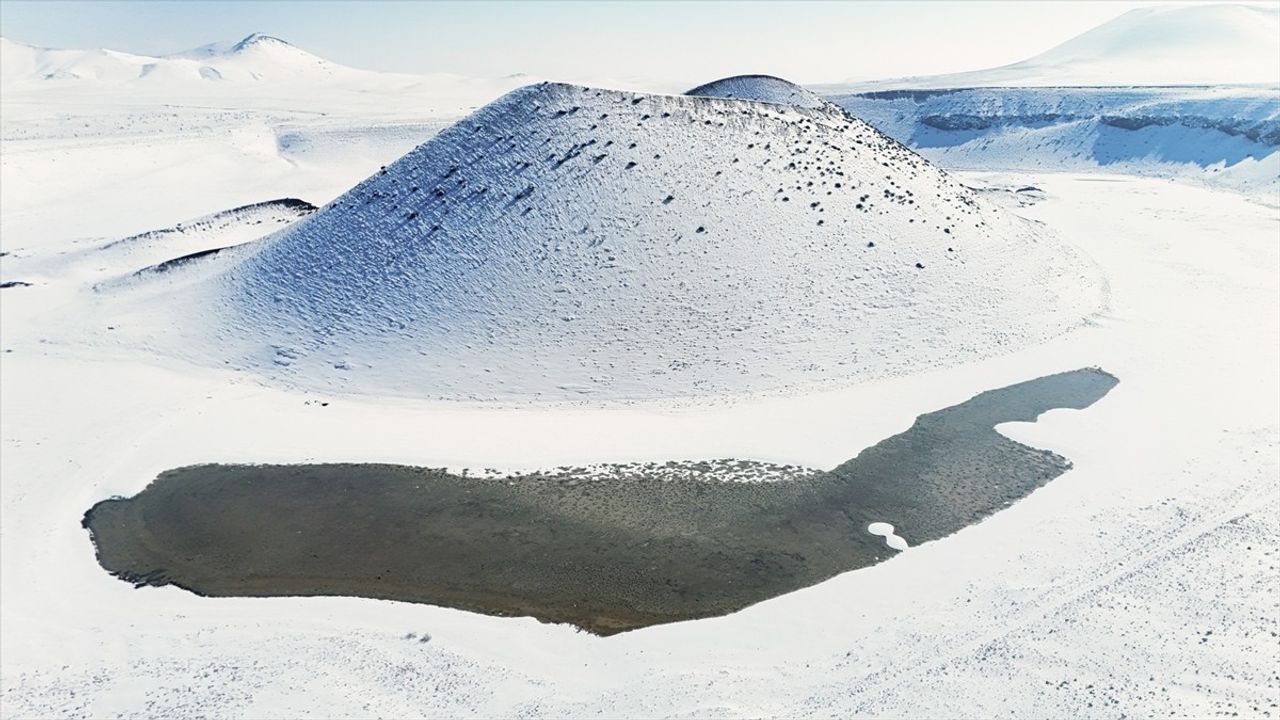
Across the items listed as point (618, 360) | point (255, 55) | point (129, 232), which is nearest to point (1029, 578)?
point (618, 360)

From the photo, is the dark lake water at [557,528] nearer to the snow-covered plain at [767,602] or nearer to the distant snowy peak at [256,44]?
the snow-covered plain at [767,602]

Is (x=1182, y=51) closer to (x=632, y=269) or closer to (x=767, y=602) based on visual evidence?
(x=632, y=269)

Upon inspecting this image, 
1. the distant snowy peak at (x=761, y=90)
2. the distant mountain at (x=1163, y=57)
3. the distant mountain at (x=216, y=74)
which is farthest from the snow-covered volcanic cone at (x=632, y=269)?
the distant mountain at (x=216, y=74)

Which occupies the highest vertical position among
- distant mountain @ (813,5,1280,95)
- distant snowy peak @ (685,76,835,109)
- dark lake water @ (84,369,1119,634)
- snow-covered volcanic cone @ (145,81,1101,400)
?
distant mountain @ (813,5,1280,95)

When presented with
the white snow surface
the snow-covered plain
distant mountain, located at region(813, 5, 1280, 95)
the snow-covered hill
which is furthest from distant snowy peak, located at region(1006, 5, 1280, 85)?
the white snow surface

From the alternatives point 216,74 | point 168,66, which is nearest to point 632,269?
point 216,74

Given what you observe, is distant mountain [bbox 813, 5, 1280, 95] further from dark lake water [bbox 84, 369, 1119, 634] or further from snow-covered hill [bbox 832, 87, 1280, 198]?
dark lake water [bbox 84, 369, 1119, 634]
